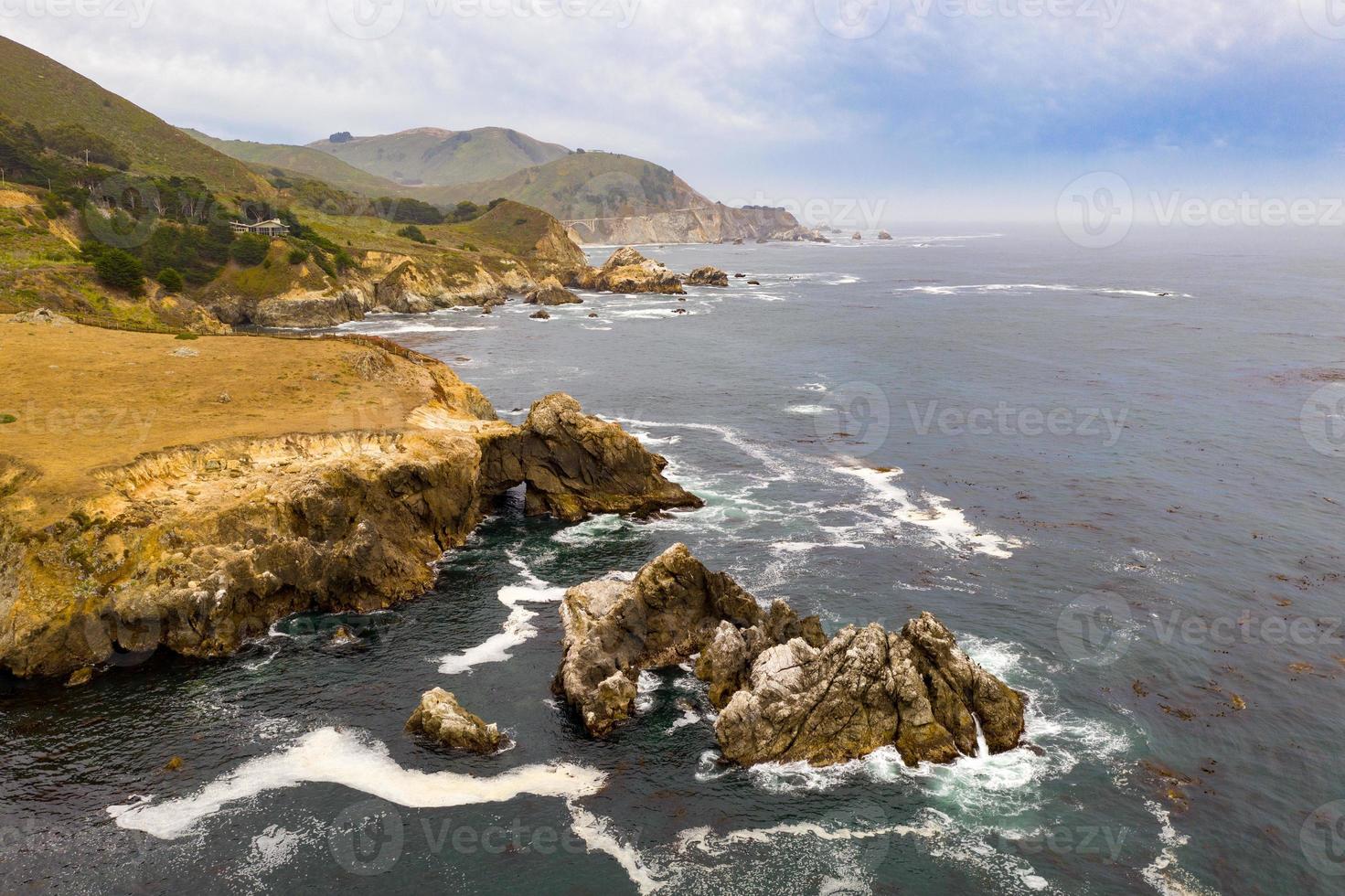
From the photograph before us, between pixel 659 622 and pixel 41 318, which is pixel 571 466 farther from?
pixel 41 318

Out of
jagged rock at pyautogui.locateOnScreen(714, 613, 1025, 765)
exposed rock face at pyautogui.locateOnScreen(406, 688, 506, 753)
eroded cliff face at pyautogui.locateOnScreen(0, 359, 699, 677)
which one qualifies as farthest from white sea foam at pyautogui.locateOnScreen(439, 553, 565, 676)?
jagged rock at pyautogui.locateOnScreen(714, 613, 1025, 765)

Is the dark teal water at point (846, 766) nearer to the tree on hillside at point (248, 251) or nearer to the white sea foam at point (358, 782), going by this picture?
the white sea foam at point (358, 782)

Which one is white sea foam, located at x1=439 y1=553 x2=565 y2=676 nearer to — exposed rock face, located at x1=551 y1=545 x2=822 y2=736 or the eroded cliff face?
exposed rock face, located at x1=551 y1=545 x2=822 y2=736

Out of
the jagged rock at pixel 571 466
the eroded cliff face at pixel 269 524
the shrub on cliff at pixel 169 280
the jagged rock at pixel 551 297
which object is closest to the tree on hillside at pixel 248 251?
the shrub on cliff at pixel 169 280

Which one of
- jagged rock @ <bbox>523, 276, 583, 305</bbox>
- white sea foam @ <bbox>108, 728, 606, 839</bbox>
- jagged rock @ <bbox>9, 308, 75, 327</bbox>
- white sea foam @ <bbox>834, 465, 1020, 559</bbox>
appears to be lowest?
white sea foam @ <bbox>108, 728, 606, 839</bbox>

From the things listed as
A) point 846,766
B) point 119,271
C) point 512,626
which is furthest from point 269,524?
point 119,271

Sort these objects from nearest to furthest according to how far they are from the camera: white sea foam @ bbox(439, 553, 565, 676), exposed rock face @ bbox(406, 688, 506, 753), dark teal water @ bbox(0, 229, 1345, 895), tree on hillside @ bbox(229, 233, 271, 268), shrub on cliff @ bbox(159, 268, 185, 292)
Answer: dark teal water @ bbox(0, 229, 1345, 895) → exposed rock face @ bbox(406, 688, 506, 753) → white sea foam @ bbox(439, 553, 565, 676) → shrub on cliff @ bbox(159, 268, 185, 292) → tree on hillside @ bbox(229, 233, 271, 268)

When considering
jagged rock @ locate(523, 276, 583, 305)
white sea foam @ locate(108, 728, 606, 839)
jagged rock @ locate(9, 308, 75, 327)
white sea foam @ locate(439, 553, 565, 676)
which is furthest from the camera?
jagged rock @ locate(523, 276, 583, 305)
